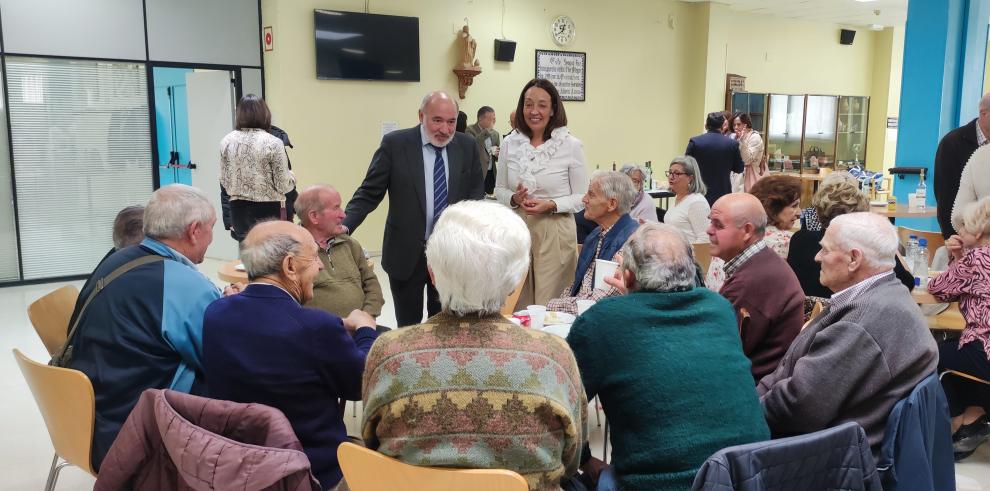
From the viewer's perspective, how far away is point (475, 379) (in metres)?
1.54

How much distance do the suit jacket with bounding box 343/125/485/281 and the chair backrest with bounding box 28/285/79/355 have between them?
1.24 meters

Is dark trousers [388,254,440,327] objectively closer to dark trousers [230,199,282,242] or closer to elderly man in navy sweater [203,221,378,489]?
elderly man in navy sweater [203,221,378,489]

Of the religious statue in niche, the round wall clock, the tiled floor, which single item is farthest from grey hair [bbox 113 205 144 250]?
the round wall clock

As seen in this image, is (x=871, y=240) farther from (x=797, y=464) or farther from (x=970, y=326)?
(x=970, y=326)

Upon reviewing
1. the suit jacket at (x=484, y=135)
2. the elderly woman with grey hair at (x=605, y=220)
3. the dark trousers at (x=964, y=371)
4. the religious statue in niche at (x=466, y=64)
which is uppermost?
the religious statue in niche at (x=466, y=64)

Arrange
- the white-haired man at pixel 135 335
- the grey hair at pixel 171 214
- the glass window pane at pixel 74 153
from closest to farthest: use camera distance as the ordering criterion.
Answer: the white-haired man at pixel 135 335 → the grey hair at pixel 171 214 → the glass window pane at pixel 74 153

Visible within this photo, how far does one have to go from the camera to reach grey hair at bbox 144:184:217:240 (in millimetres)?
2350

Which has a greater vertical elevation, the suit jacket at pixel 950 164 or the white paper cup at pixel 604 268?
the suit jacket at pixel 950 164

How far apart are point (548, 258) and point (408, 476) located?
2.35 meters

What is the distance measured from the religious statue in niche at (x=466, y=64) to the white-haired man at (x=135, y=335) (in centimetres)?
688

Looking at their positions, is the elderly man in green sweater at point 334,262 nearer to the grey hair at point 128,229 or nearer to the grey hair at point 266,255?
the grey hair at point 128,229

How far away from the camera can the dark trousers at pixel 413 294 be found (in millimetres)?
3691

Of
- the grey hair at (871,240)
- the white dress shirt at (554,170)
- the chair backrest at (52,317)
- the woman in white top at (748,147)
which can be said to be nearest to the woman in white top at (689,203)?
the white dress shirt at (554,170)

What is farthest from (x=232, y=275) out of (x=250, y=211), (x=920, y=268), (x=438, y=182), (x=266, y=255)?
(x=920, y=268)
